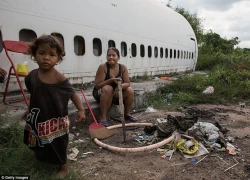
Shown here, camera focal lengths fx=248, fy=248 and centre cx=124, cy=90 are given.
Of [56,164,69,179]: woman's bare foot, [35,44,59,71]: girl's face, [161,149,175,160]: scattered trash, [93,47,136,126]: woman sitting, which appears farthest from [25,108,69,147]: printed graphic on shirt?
[93,47,136,126]: woman sitting

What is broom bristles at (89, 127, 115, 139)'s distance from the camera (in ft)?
11.6

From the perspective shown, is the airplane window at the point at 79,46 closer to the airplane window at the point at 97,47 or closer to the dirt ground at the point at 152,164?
the airplane window at the point at 97,47

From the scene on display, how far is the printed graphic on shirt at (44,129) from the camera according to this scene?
2.18 metres

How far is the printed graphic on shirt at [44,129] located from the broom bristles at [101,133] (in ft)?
4.14

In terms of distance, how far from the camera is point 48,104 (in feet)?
7.16

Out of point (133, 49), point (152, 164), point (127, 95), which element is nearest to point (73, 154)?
point (152, 164)

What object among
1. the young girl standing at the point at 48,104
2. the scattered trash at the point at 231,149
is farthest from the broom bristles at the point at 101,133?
the scattered trash at the point at 231,149

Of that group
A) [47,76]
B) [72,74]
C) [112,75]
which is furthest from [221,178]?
[72,74]

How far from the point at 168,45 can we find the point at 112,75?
959 centimetres

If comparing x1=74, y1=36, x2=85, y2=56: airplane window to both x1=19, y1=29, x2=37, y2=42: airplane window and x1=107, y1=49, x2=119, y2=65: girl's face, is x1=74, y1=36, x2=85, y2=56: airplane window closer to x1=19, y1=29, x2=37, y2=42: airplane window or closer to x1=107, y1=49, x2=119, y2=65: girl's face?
x1=19, y1=29, x2=37, y2=42: airplane window

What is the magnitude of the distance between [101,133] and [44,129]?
1.51m

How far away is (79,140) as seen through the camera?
343 cm

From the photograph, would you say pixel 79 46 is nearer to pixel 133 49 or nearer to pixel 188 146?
pixel 133 49

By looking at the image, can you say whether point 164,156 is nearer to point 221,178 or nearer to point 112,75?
point 221,178
